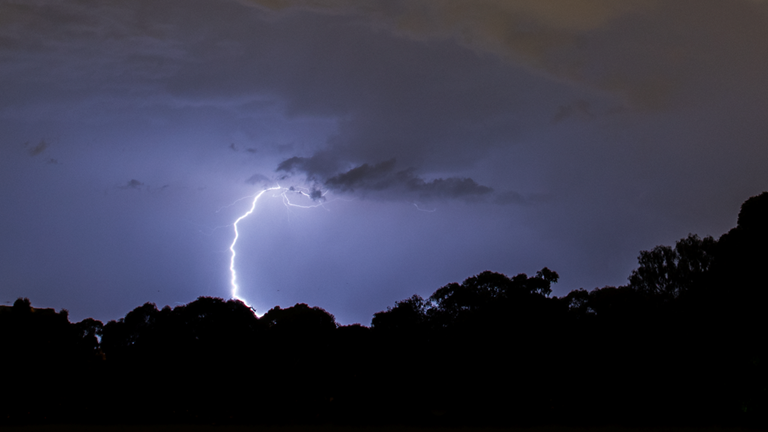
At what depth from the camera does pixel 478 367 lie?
25.0 meters

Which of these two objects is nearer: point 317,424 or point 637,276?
point 317,424

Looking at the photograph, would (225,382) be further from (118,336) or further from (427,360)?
(118,336)

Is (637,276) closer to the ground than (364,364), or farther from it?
farther from it

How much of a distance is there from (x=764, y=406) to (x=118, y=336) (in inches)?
1690

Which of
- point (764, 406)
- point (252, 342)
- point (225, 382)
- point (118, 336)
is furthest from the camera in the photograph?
point (118, 336)

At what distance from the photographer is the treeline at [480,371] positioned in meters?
23.7

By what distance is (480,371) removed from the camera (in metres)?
24.8

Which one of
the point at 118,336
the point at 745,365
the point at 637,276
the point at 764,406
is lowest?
the point at 764,406

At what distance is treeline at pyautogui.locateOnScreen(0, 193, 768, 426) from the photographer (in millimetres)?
23734

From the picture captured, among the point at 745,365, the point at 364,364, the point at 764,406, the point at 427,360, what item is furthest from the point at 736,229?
the point at 364,364

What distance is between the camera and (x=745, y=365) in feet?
75.3

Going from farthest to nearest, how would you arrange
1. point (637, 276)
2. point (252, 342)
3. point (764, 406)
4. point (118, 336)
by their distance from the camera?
1. point (637, 276)
2. point (118, 336)
3. point (252, 342)
4. point (764, 406)

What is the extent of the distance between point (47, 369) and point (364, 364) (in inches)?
606

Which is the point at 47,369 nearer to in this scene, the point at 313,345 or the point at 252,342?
the point at 252,342
